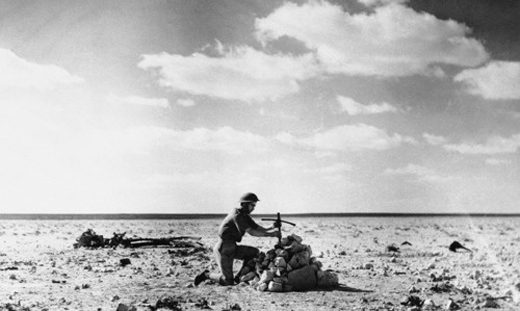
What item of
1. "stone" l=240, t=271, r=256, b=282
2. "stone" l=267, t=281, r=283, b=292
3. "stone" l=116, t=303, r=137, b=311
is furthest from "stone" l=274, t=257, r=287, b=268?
"stone" l=116, t=303, r=137, b=311

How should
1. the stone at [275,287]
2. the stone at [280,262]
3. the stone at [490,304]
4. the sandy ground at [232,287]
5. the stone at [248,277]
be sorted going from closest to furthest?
the stone at [490,304]
the sandy ground at [232,287]
the stone at [275,287]
the stone at [280,262]
the stone at [248,277]

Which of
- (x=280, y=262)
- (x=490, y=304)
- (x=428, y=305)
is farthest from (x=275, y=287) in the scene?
(x=490, y=304)

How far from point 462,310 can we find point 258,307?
347 cm

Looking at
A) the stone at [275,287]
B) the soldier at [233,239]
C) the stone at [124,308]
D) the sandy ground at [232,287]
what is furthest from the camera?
the soldier at [233,239]

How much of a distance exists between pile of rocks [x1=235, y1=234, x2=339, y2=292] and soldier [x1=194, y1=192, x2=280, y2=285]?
32 centimetres

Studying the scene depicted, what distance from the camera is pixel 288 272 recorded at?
10.9m

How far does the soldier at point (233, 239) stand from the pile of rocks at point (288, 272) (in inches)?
12.5

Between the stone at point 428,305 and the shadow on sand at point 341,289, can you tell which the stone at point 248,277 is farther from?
the stone at point 428,305

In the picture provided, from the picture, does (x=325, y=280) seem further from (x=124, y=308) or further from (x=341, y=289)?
(x=124, y=308)

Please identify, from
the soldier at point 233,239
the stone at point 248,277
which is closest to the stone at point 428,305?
the soldier at point 233,239

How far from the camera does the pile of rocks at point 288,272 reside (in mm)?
10750

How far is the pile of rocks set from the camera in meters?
10.8

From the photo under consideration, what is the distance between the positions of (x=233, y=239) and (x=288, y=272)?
5.01 ft

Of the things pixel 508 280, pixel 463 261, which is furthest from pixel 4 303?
pixel 463 261
